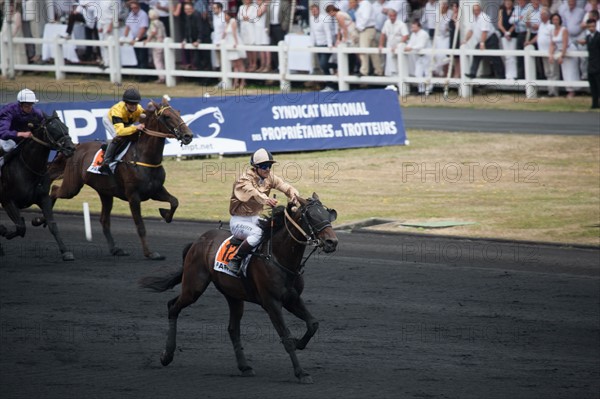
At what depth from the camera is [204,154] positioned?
2675 centimetres

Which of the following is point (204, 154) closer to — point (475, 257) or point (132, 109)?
point (132, 109)

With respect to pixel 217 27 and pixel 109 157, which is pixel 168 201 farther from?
pixel 217 27

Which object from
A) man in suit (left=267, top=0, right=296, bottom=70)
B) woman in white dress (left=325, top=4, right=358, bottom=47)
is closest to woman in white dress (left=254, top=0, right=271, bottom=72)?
man in suit (left=267, top=0, right=296, bottom=70)

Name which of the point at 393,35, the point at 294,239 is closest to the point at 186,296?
the point at 294,239

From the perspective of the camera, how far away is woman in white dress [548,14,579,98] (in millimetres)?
30375

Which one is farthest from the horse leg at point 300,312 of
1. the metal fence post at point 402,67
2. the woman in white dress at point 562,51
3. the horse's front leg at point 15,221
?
the metal fence post at point 402,67

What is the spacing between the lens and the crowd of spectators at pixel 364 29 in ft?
102

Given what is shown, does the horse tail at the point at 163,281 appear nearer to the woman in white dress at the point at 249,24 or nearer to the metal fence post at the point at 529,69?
the metal fence post at the point at 529,69

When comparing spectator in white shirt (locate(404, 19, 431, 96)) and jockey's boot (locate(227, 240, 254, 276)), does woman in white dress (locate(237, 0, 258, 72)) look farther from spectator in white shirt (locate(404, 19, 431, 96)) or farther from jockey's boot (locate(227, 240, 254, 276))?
jockey's boot (locate(227, 240, 254, 276))

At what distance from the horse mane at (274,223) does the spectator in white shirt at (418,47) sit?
21772 mm

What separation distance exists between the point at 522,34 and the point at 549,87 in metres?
1.73

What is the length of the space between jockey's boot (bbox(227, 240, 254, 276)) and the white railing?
20.6m

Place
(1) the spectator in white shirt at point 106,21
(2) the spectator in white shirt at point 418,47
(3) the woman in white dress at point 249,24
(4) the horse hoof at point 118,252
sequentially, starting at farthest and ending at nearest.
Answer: (1) the spectator in white shirt at point 106,21 < (3) the woman in white dress at point 249,24 < (2) the spectator in white shirt at point 418,47 < (4) the horse hoof at point 118,252

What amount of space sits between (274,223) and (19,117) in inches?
299
